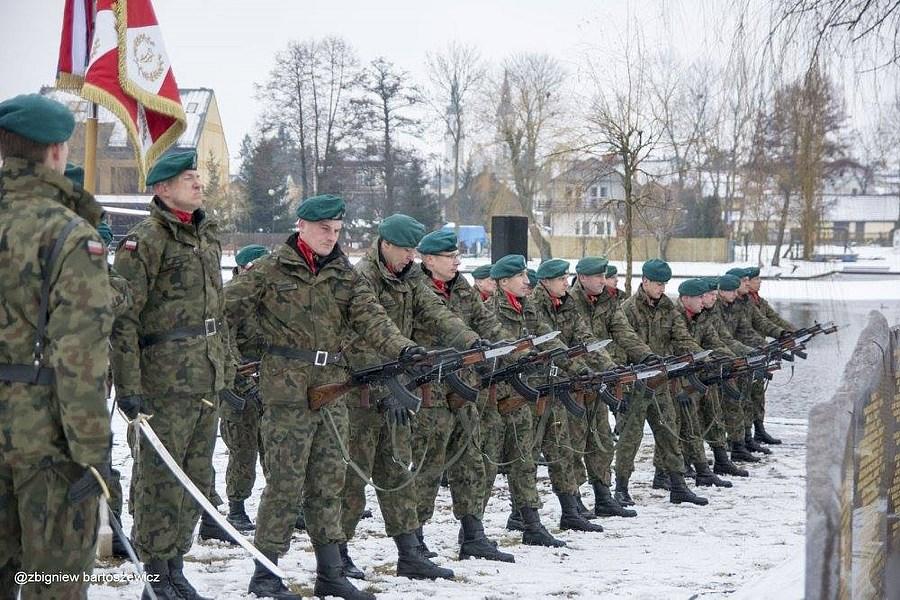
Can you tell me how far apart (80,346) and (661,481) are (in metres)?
7.85

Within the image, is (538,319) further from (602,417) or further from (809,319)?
(809,319)

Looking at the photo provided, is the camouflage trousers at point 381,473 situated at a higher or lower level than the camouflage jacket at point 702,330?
lower

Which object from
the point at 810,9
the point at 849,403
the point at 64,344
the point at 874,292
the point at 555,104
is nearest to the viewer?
the point at 64,344

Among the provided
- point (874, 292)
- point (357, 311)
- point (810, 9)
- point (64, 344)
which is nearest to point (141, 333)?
point (357, 311)

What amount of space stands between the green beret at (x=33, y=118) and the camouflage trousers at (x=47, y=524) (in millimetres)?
1140

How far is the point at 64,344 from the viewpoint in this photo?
3885 mm

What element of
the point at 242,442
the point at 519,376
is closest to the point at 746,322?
the point at 519,376

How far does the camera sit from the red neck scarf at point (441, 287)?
25.9 feet

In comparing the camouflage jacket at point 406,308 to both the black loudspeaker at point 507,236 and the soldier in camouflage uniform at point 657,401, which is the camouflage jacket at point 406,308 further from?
the black loudspeaker at point 507,236

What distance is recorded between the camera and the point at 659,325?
11.1 metres

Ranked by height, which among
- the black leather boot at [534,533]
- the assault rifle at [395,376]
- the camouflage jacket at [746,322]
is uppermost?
the assault rifle at [395,376]

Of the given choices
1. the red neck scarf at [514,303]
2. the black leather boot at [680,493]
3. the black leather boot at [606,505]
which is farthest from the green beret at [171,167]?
the black leather boot at [680,493]

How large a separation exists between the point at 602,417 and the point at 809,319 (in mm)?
20487

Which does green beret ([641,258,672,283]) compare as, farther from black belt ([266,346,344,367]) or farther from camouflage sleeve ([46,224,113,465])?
camouflage sleeve ([46,224,113,465])
